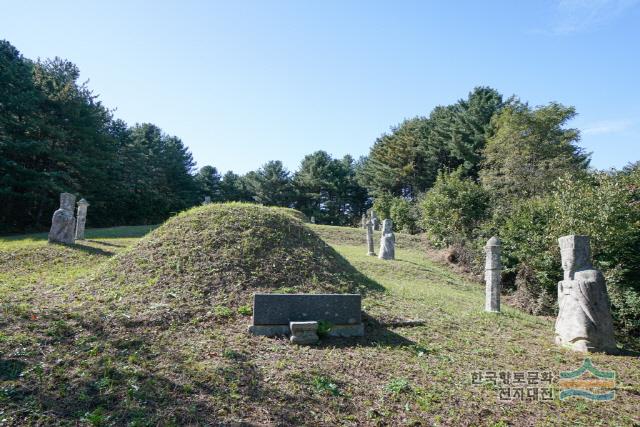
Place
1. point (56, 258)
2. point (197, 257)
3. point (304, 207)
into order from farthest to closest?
1. point (304, 207)
2. point (56, 258)
3. point (197, 257)

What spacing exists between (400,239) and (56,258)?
60.7 feet

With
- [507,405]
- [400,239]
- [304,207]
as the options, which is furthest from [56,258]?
[304,207]

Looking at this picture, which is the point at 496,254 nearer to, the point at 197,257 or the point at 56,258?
the point at 197,257

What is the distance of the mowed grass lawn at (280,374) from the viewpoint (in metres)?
3.78

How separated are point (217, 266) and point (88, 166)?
75.1 ft

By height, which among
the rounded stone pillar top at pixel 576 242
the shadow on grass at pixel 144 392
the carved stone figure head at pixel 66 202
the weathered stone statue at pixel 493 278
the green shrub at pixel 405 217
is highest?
the green shrub at pixel 405 217

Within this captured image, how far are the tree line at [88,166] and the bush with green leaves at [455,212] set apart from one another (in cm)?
1801

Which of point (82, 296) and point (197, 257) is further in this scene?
point (197, 257)

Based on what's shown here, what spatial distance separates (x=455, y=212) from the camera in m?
20.5

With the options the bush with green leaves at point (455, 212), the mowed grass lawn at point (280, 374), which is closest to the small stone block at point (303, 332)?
the mowed grass lawn at point (280, 374)

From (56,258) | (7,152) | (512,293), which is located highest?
(7,152)

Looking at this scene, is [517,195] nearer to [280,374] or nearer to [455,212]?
[455,212]

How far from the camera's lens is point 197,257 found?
7887mm

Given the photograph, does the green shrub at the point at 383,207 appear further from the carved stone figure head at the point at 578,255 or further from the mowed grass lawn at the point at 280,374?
the mowed grass lawn at the point at 280,374
